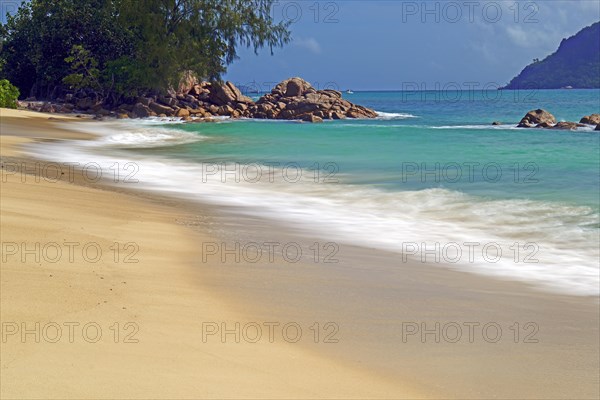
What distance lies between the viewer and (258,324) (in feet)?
18.0

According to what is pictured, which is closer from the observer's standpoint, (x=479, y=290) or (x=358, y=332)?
(x=358, y=332)

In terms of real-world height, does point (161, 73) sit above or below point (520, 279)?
above

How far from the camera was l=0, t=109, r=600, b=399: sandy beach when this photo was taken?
14.1 ft

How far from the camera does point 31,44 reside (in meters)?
54.4

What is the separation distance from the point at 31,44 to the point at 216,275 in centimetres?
5221

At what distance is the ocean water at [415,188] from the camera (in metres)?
9.21

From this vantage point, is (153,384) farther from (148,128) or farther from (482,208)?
(148,128)

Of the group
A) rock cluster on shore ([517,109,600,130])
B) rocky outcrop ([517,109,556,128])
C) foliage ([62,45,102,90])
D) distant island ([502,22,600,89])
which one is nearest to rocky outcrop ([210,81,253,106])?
foliage ([62,45,102,90])

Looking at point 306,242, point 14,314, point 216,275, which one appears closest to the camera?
point 14,314

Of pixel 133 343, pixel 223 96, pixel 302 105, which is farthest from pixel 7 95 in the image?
pixel 133 343

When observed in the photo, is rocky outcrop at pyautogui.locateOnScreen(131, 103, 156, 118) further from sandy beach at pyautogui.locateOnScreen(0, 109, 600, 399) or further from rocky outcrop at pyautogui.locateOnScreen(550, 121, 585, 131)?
sandy beach at pyautogui.locateOnScreen(0, 109, 600, 399)

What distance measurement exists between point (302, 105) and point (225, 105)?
17.7ft

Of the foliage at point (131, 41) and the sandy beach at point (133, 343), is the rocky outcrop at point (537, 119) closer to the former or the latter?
the foliage at point (131, 41)

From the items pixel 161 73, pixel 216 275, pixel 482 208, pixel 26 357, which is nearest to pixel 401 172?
pixel 482 208
